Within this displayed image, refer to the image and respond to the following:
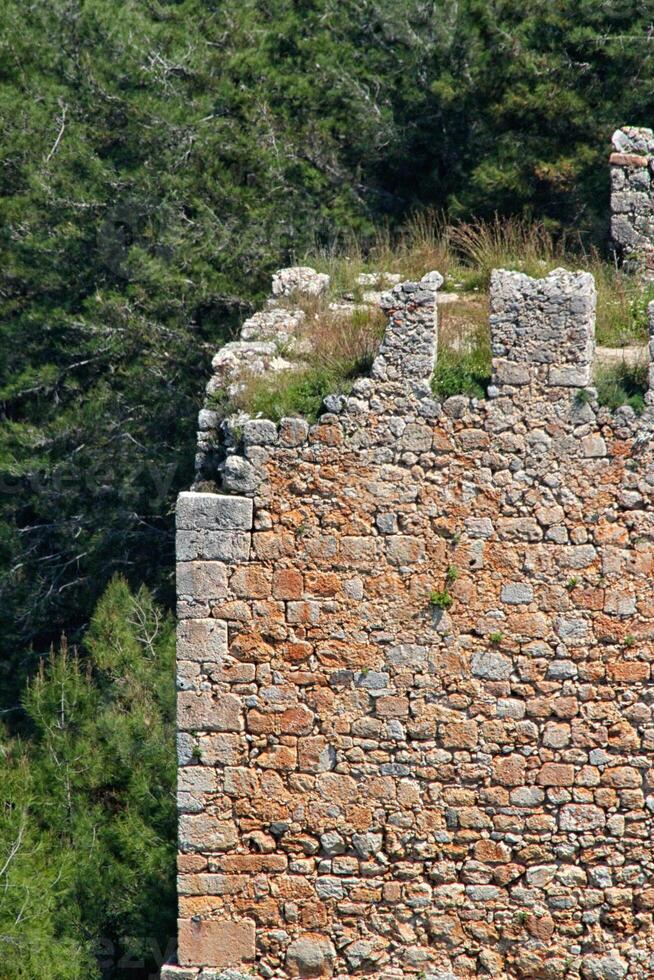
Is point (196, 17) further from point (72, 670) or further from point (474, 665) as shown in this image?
point (474, 665)

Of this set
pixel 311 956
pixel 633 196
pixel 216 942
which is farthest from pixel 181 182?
pixel 311 956

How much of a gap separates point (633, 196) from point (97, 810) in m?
6.87

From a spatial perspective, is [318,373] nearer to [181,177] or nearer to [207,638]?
[207,638]

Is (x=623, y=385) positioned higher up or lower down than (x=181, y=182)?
lower down

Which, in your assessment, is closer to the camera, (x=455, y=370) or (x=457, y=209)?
(x=455, y=370)

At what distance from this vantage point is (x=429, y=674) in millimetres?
10453

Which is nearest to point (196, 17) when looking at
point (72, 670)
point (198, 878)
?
point (72, 670)

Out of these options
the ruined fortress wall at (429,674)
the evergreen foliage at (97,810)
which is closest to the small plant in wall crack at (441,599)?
the ruined fortress wall at (429,674)

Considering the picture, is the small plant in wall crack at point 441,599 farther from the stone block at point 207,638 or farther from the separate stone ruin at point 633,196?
the separate stone ruin at point 633,196

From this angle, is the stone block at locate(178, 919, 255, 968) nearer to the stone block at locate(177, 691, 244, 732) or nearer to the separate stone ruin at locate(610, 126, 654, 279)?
the stone block at locate(177, 691, 244, 732)

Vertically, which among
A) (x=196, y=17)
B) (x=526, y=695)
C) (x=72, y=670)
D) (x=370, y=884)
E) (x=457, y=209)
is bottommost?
(x=370, y=884)

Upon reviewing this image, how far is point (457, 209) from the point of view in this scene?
1828 cm

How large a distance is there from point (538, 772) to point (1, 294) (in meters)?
12.0

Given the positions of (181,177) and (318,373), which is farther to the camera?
(181,177)
